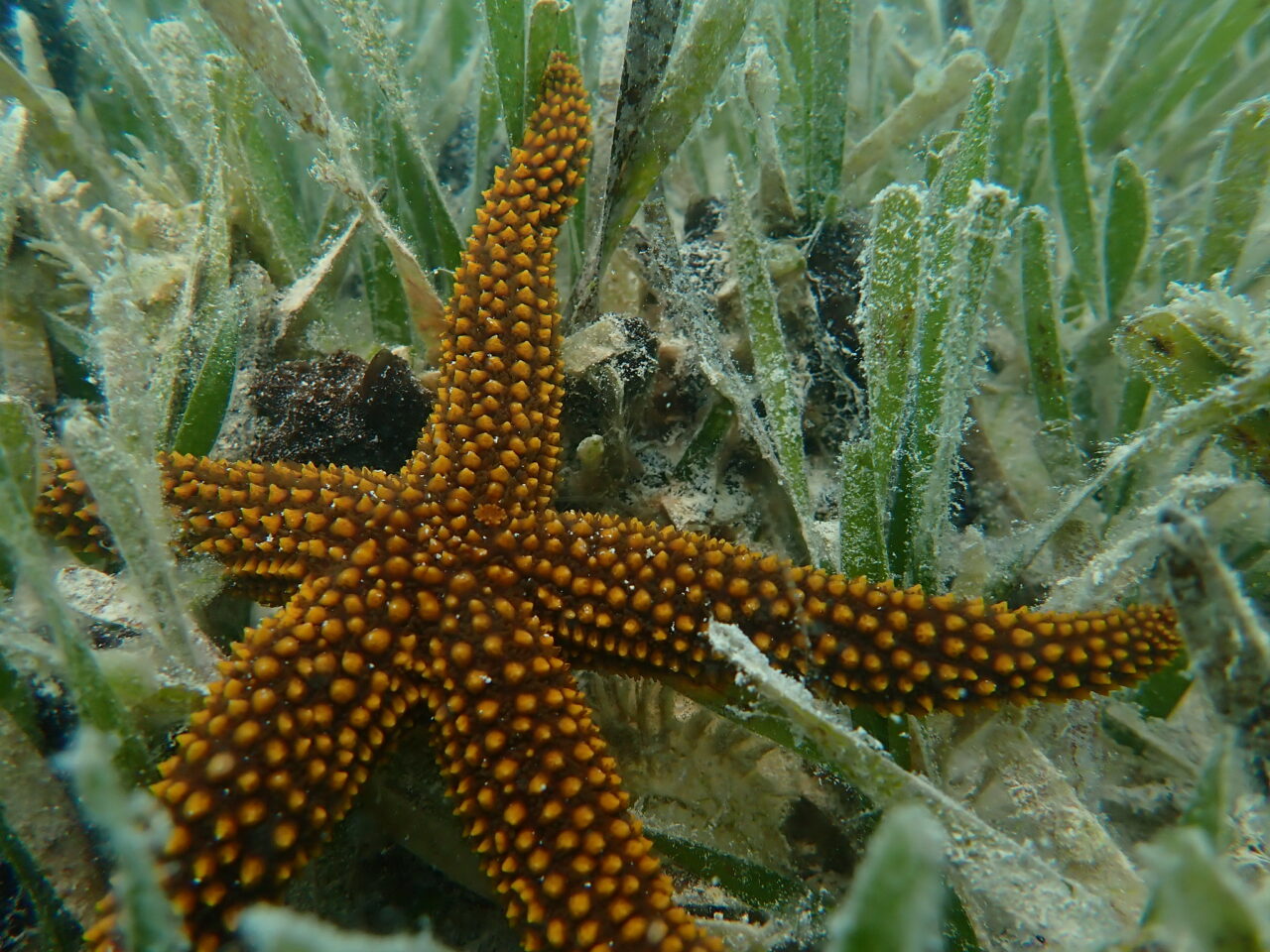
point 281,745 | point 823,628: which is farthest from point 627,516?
point 281,745

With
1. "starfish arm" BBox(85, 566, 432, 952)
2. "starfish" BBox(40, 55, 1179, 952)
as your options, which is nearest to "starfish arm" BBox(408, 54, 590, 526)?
"starfish" BBox(40, 55, 1179, 952)

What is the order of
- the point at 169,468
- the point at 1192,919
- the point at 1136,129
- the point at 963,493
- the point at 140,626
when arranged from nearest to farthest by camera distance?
the point at 1192,919 → the point at 169,468 → the point at 140,626 → the point at 963,493 → the point at 1136,129

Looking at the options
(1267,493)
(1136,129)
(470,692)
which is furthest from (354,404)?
(1136,129)

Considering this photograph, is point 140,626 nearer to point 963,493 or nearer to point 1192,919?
point 1192,919

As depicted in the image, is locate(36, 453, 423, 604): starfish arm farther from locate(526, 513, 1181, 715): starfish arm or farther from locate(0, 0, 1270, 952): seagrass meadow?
locate(526, 513, 1181, 715): starfish arm

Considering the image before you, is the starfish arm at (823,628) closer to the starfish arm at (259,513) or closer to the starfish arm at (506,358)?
the starfish arm at (506,358)

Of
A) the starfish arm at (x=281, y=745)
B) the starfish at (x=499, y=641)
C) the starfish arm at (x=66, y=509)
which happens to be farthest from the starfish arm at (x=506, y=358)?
the starfish arm at (x=66, y=509)

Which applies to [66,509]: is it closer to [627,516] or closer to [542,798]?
[542,798]
